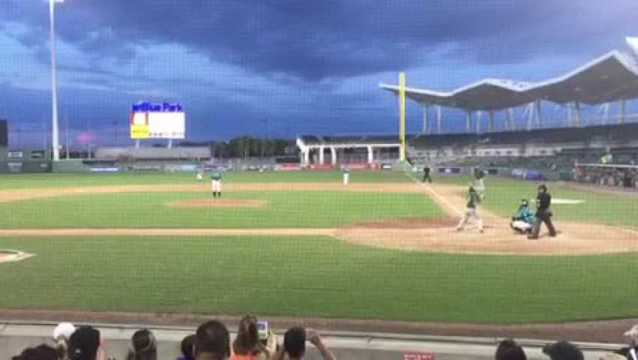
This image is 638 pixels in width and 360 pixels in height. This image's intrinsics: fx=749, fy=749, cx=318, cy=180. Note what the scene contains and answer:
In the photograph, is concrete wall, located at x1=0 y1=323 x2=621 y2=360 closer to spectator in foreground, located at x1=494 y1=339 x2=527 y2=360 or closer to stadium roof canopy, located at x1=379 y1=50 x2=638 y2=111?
spectator in foreground, located at x1=494 y1=339 x2=527 y2=360

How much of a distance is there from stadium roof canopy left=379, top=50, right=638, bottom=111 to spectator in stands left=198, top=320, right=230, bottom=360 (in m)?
47.5

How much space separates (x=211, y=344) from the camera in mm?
4012

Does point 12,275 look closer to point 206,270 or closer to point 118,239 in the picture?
point 206,270

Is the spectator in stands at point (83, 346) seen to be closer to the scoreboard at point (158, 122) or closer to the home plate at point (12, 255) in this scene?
the home plate at point (12, 255)

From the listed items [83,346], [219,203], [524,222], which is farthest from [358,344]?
[219,203]

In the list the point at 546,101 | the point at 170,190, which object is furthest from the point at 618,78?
the point at 170,190

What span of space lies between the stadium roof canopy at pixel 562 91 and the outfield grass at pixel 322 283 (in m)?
36.9

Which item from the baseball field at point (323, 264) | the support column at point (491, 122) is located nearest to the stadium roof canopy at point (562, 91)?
the support column at point (491, 122)

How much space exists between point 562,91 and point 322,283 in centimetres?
6704

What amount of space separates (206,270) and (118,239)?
227 inches

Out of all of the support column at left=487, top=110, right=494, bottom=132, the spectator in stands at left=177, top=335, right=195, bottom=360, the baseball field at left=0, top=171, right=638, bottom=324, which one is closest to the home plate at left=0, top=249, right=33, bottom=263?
the baseball field at left=0, top=171, right=638, bottom=324

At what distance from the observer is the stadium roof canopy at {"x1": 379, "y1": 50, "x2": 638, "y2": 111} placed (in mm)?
59594

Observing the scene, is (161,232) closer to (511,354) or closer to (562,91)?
(511,354)

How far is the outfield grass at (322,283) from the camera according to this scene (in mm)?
10203
